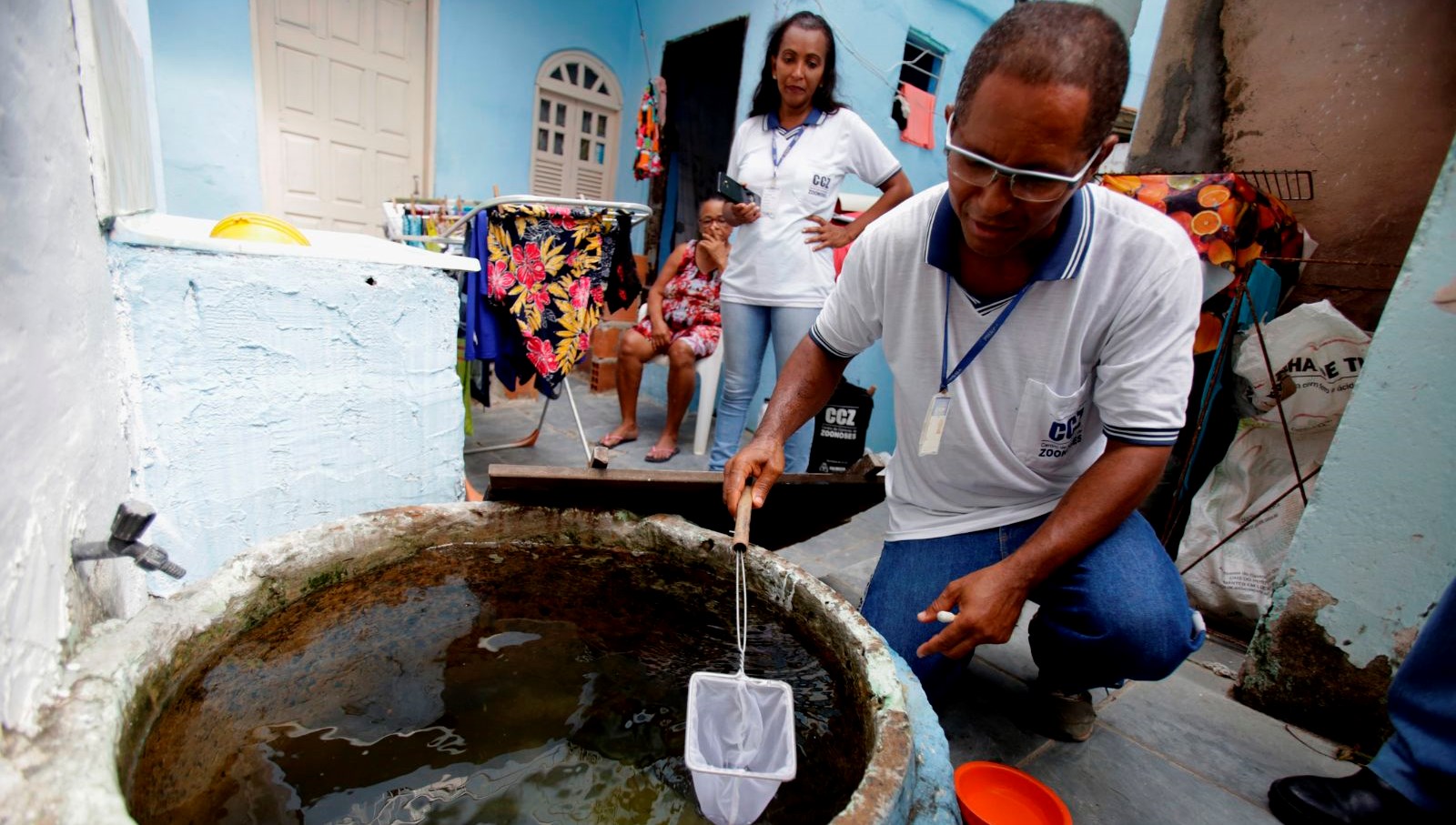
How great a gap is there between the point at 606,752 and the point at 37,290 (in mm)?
1088

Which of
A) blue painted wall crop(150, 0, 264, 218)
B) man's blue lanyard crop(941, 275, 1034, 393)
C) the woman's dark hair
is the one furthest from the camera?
blue painted wall crop(150, 0, 264, 218)

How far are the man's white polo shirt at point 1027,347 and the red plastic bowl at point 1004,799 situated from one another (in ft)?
1.77

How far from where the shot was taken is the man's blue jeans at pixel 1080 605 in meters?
1.52

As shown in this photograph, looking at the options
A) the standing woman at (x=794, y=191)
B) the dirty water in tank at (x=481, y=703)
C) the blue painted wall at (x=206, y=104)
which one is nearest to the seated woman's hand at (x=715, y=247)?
the standing woman at (x=794, y=191)

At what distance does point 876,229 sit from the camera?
1.72 metres

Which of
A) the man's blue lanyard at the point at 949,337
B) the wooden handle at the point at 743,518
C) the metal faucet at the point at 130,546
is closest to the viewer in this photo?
the metal faucet at the point at 130,546

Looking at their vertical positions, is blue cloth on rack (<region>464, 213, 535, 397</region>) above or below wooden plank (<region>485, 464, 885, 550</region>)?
above

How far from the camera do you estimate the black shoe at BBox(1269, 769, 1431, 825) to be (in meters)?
1.60

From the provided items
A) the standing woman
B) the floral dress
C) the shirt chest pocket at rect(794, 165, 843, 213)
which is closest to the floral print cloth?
the standing woman

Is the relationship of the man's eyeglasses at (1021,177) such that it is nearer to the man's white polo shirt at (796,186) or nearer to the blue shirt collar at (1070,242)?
the blue shirt collar at (1070,242)

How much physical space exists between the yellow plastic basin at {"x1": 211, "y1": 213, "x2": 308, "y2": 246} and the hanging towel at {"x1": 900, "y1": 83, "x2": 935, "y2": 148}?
4.26 metres

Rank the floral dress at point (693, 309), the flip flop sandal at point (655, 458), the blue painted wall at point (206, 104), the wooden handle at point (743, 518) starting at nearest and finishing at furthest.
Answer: the wooden handle at point (743, 518)
the flip flop sandal at point (655, 458)
the floral dress at point (693, 309)
the blue painted wall at point (206, 104)

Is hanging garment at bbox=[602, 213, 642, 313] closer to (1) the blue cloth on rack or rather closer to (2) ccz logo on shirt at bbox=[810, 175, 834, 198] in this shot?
(1) the blue cloth on rack

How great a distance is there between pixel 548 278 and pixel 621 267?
1.38 ft
